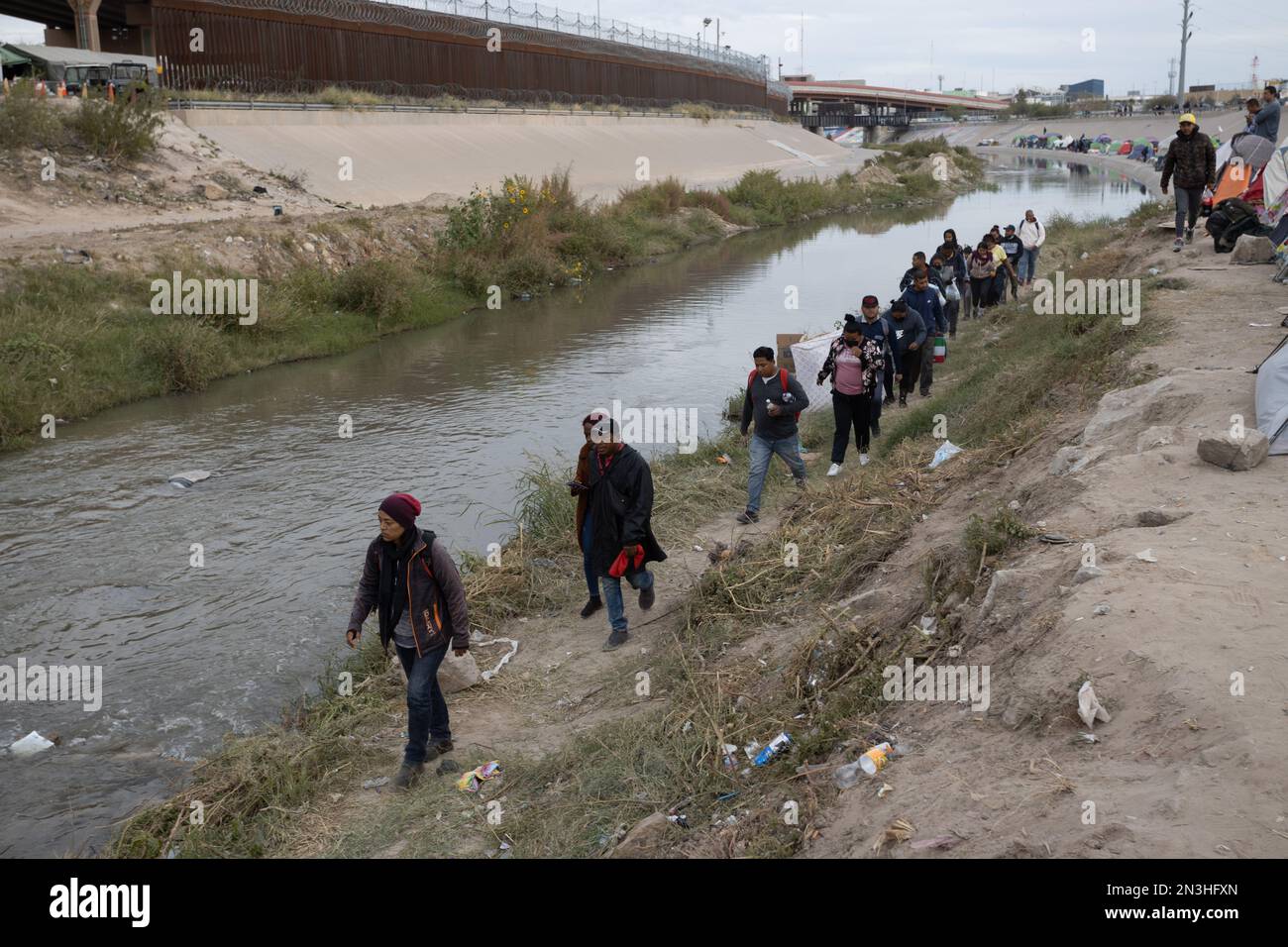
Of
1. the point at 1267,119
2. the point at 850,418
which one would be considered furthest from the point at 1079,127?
the point at 850,418

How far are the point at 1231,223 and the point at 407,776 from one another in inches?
530

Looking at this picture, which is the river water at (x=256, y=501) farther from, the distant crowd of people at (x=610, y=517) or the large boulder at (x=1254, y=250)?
the large boulder at (x=1254, y=250)

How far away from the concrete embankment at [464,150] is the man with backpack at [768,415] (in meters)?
22.7

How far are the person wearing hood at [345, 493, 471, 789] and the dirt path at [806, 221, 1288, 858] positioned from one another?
8.33ft

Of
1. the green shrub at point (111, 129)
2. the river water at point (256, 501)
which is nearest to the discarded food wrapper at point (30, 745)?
the river water at point (256, 501)

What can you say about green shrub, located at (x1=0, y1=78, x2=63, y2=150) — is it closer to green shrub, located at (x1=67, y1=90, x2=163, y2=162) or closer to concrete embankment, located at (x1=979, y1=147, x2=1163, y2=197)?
green shrub, located at (x1=67, y1=90, x2=163, y2=162)

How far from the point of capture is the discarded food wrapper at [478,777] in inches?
249

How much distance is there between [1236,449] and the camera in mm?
6781

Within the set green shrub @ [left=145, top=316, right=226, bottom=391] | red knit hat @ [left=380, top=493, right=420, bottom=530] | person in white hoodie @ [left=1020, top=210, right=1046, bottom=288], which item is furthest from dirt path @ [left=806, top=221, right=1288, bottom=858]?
green shrub @ [left=145, top=316, right=226, bottom=391]

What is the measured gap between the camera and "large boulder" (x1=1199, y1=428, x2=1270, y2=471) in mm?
6785

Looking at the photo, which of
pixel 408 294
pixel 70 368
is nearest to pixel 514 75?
pixel 408 294

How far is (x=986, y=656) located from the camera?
5.59m

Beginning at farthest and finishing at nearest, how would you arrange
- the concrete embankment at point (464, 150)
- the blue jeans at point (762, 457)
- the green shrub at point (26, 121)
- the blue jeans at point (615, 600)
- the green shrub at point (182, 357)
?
the concrete embankment at point (464, 150)
the green shrub at point (26, 121)
the green shrub at point (182, 357)
the blue jeans at point (762, 457)
the blue jeans at point (615, 600)
